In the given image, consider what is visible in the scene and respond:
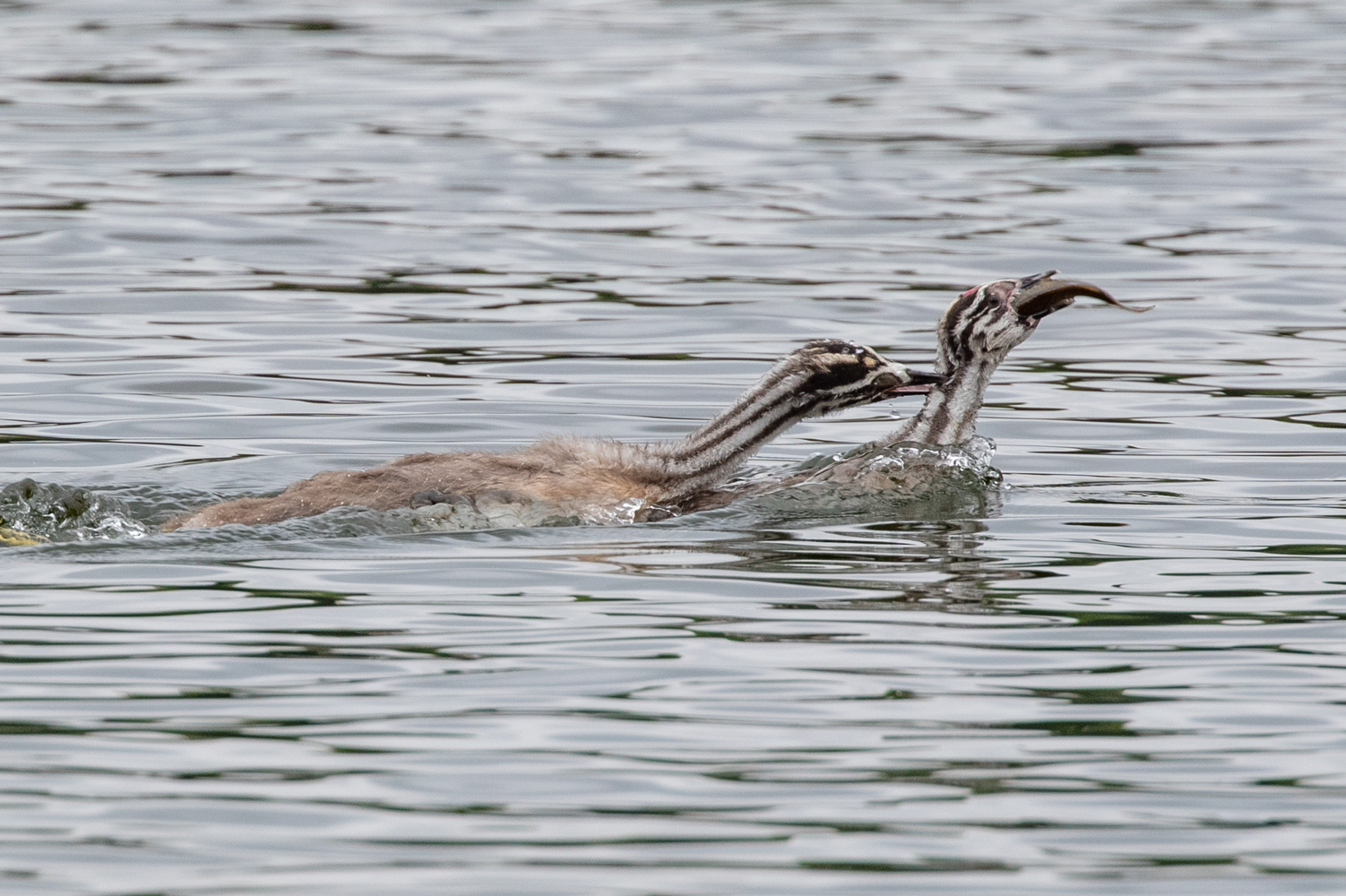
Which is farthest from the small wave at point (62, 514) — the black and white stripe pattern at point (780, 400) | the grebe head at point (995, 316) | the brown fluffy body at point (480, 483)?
the grebe head at point (995, 316)

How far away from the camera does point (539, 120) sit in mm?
28094

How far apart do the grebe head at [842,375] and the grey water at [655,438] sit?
2.03 ft

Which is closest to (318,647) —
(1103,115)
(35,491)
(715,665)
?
(715,665)

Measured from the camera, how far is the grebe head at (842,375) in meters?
12.6

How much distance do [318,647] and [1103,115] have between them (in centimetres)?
2019

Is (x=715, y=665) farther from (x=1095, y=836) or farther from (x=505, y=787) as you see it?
(x=1095, y=836)

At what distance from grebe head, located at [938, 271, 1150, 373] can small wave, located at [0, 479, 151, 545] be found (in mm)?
4618

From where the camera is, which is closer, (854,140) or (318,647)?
(318,647)

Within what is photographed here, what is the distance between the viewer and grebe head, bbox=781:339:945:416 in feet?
41.3

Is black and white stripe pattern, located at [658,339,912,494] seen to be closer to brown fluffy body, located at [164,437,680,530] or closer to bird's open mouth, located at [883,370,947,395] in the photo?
bird's open mouth, located at [883,370,947,395]

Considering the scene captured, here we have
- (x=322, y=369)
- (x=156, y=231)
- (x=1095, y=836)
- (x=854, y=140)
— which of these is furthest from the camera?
(x=854, y=140)

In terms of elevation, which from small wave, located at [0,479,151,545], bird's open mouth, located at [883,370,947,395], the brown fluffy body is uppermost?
bird's open mouth, located at [883,370,947,395]

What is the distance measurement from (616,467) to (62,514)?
2.96m

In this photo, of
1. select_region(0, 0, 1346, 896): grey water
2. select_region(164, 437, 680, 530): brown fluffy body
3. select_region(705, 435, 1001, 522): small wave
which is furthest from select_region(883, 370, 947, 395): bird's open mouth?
select_region(164, 437, 680, 530): brown fluffy body
